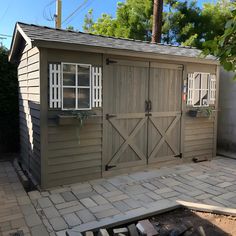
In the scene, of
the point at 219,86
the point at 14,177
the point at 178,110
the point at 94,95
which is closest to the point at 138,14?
the point at 219,86

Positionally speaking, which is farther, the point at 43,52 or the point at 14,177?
the point at 14,177

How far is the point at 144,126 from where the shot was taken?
16.1ft

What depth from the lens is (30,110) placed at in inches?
177

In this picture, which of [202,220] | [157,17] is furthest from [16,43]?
[157,17]

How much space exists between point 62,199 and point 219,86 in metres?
4.75

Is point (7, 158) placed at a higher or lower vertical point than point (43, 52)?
lower

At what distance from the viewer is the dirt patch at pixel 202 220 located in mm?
2791

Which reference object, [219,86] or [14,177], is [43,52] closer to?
[14,177]

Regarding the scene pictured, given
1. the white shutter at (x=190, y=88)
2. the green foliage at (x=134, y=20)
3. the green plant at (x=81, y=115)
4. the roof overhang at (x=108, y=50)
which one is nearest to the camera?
the roof overhang at (x=108, y=50)

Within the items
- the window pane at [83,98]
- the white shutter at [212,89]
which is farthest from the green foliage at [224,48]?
the white shutter at [212,89]

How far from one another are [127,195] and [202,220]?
1136 millimetres

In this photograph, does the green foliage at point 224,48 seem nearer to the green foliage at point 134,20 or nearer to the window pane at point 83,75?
the window pane at point 83,75

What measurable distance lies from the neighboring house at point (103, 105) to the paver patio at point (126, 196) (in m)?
0.33

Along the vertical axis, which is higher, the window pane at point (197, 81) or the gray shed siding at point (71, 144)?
the window pane at point (197, 81)
